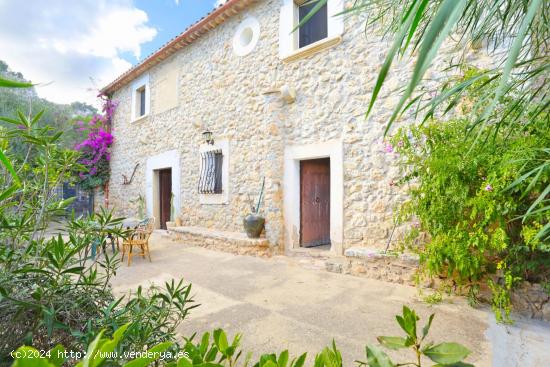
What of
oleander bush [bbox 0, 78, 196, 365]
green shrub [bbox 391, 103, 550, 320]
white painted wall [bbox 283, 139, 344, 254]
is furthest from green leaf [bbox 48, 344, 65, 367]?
white painted wall [bbox 283, 139, 344, 254]

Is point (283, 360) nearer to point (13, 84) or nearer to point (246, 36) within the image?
point (13, 84)

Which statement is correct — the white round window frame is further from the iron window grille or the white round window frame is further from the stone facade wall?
the iron window grille

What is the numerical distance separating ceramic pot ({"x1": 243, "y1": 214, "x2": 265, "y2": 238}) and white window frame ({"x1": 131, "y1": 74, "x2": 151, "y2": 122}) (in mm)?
5190

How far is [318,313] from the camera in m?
2.52

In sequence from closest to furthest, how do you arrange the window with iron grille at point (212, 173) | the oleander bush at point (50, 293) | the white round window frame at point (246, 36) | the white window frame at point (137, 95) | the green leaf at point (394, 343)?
the green leaf at point (394, 343)
the oleander bush at point (50, 293)
the white round window frame at point (246, 36)
the window with iron grille at point (212, 173)
the white window frame at point (137, 95)

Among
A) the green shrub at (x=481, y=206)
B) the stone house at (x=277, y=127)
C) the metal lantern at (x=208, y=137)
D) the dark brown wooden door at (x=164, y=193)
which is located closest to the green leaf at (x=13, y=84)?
the green shrub at (x=481, y=206)

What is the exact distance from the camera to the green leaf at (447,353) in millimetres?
518

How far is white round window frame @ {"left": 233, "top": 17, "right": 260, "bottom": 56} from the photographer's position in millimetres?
5305

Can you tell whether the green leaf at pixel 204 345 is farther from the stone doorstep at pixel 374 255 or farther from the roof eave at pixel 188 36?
the roof eave at pixel 188 36

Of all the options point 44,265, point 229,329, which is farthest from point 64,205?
point 229,329

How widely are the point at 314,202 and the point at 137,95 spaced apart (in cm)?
691

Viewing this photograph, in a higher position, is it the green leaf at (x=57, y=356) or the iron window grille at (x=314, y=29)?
the iron window grille at (x=314, y=29)

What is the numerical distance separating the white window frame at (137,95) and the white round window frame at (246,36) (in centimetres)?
355

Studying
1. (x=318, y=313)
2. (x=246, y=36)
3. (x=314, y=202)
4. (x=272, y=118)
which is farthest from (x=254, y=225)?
(x=246, y=36)
